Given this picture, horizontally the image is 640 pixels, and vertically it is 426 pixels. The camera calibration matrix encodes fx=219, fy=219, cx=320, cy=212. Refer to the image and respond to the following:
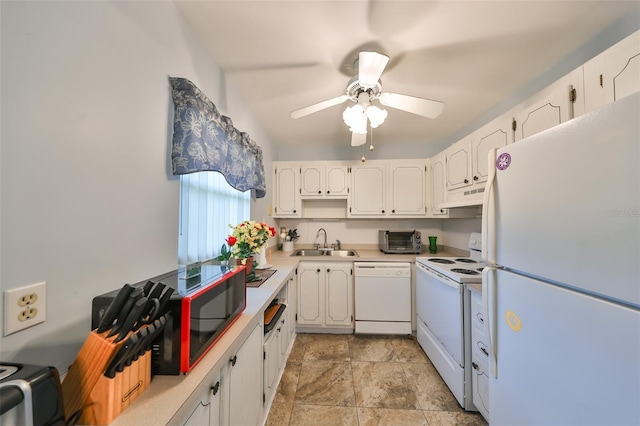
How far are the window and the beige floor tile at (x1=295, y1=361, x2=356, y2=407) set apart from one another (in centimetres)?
128

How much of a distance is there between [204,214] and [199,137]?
596 mm

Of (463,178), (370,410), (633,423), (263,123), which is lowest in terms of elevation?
(370,410)

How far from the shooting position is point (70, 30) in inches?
27.5

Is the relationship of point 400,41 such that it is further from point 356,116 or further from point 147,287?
point 147,287

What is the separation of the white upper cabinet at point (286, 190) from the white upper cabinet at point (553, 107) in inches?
87.2

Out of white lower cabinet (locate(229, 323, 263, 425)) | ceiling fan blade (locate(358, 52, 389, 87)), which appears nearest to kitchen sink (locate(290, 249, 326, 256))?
white lower cabinet (locate(229, 323, 263, 425))

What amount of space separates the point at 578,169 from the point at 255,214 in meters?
2.28

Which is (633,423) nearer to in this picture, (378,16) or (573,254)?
(573,254)

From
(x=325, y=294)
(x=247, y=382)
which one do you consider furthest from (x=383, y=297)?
(x=247, y=382)

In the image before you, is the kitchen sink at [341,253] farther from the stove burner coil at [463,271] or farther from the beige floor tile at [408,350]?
the stove burner coil at [463,271]

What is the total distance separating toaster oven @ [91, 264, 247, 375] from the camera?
0.69 metres

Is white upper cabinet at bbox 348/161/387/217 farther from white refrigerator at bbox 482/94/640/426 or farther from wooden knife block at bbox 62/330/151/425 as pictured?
wooden knife block at bbox 62/330/151/425

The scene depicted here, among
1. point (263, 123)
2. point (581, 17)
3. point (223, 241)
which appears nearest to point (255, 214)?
point (223, 241)

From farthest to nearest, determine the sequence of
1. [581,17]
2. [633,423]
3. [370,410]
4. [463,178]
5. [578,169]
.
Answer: [463,178] → [370,410] → [581,17] → [578,169] → [633,423]
